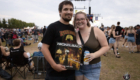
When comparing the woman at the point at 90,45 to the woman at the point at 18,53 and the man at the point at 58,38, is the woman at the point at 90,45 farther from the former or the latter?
the woman at the point at 18,53

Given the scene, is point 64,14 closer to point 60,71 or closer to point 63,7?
point 63,7

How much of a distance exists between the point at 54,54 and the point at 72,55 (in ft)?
0.99

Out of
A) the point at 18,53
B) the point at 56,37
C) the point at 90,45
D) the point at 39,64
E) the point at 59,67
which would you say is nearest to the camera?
the point at 59,67

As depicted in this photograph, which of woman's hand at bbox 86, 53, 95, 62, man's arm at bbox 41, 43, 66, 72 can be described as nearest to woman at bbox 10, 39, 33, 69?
man's arm at bbox 41, 43, 66, 72

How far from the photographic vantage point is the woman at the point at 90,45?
1.71m

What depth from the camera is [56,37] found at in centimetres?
158

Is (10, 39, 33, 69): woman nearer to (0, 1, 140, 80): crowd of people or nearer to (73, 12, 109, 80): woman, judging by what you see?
(0, 1, 140, 80): crowd of people

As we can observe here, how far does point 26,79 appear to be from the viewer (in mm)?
3965

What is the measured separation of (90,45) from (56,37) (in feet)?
1.89

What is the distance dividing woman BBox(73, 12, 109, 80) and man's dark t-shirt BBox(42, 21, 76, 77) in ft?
0.76

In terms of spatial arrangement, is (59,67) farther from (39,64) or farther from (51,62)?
(39,64)

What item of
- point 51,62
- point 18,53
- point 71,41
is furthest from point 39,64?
point 71,41

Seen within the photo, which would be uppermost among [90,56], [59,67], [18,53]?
[90,56]

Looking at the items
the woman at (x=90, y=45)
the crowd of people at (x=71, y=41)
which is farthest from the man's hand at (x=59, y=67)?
the woman at (x=90, y=45)
